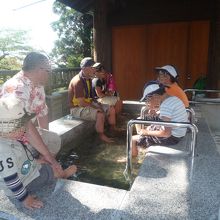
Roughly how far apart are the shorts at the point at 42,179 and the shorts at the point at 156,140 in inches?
56.3

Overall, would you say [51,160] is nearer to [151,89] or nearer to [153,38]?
[151,89]

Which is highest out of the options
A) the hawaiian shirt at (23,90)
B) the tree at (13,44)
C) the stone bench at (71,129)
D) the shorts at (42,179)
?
the tree at (13,44)

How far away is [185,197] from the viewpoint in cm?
231

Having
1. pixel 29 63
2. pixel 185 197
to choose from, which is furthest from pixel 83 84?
pixel 185 197

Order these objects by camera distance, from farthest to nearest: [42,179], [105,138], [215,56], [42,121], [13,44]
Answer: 1. [13,44]
2. [215,56]
3. [105,138]
4. [42,121]
5. [42,179]

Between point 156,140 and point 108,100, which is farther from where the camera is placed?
point 108,100

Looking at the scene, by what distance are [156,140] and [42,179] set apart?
5.21 feet

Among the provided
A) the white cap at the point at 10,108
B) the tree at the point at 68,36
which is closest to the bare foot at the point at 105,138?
the white cap at the point at 10,108

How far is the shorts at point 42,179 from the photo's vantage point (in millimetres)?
2473

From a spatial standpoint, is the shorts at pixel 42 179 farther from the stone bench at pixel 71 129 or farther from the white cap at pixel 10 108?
the stone bench at pixel 71 129

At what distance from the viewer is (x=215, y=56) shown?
6.84 meters

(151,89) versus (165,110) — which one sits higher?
(151,89)

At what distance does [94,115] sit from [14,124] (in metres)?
2.92

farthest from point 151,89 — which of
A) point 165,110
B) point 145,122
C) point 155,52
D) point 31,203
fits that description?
point 155,52
